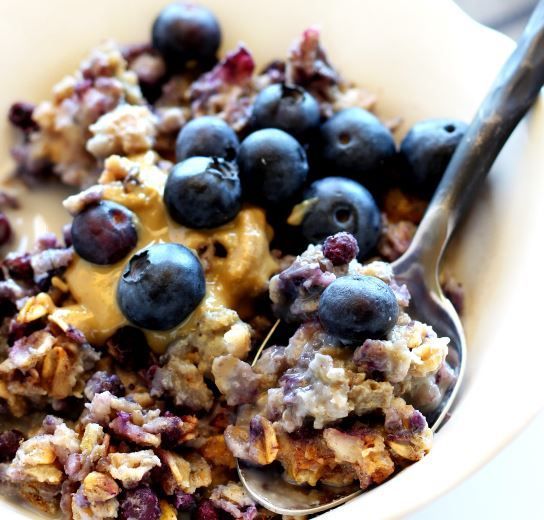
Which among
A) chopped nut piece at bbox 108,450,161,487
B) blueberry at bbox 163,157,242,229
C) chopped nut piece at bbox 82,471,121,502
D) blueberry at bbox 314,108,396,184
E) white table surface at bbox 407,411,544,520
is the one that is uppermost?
blueberry at bbox 314,108,396,184

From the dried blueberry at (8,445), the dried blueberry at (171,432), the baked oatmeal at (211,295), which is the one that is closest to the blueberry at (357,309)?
the baked oatmeal at (211,295)

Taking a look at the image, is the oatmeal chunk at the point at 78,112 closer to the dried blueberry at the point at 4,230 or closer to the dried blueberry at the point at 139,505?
the dried blueberry at the point at 4,230

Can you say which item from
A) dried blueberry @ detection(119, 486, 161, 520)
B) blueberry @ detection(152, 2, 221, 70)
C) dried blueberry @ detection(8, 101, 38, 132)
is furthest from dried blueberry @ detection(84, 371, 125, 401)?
blueberry @ detection(152, 2, 221, 70)

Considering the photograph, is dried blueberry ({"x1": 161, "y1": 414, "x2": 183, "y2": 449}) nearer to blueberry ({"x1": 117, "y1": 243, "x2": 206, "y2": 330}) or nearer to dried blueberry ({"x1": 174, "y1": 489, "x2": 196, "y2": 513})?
dried blueberry ({"x1": 174, "y1": 489, "x2": 196, "y2": 513})

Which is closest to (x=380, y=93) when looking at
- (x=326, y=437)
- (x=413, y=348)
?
(x=413, y=348)

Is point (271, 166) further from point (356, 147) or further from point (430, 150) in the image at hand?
point (430, 150)

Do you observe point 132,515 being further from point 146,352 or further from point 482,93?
point 482,93

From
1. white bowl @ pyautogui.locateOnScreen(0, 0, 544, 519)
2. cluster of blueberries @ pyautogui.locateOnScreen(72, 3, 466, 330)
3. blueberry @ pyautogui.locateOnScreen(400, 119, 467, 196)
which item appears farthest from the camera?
blueberry @ pyautogui.locateOnScreen(400, 119, 467, 196)
